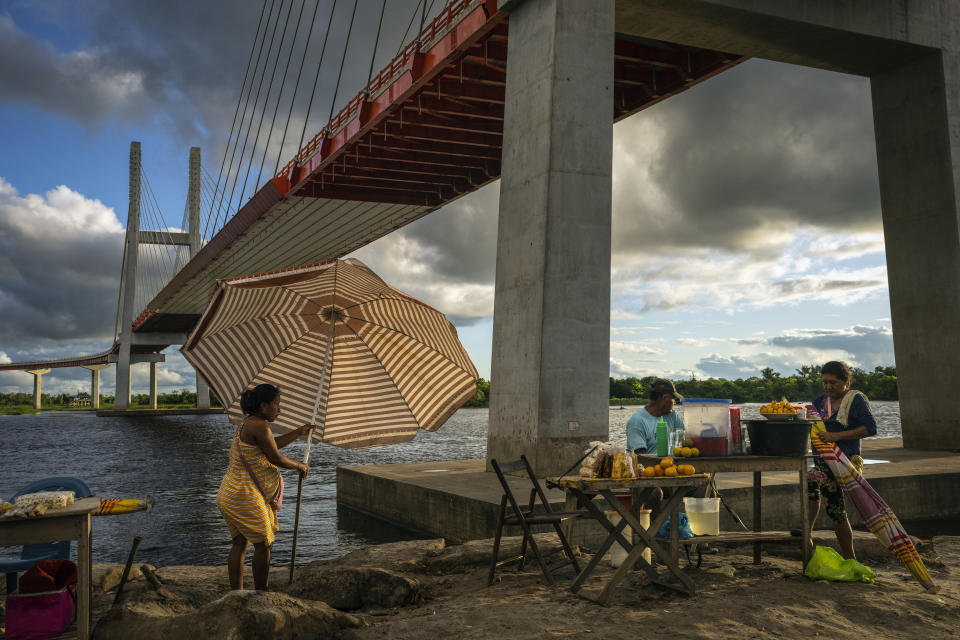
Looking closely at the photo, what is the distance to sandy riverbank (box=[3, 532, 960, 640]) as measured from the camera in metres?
3.77

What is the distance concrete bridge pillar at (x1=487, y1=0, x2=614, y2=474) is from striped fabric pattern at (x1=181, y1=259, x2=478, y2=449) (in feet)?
14.3

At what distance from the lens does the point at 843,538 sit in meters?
5.05

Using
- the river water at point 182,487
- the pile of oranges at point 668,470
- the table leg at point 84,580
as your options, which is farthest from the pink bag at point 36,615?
the pile of oranges at point 668,470

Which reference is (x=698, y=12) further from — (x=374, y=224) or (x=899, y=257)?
(x=374, y=224)

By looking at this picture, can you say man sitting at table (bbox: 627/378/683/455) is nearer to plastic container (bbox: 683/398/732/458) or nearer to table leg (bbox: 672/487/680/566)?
plastic container (bbox: 683/398/732/458)

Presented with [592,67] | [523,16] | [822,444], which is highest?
[523,16]

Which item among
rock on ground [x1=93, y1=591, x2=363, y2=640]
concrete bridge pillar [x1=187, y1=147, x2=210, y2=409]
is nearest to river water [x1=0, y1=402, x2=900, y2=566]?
rock on ground [x1=93, y1=591, x2=363, y2=640]

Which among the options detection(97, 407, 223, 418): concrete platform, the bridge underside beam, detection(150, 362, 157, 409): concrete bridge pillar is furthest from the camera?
detection(150, 362, 157, 409): concrete bridge pillar

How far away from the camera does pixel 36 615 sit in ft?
13.2

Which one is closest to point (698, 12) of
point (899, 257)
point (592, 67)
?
point (592, 67)

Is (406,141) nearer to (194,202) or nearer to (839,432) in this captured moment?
(839,432)

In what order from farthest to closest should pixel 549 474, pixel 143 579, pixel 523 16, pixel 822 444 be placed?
1. pixel 523 16
2. pixel 549 474
3. pixel 143 579
4. pixel 822 444

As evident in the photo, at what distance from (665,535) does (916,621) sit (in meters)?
1.41

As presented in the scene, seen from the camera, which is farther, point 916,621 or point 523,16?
point 523,16
